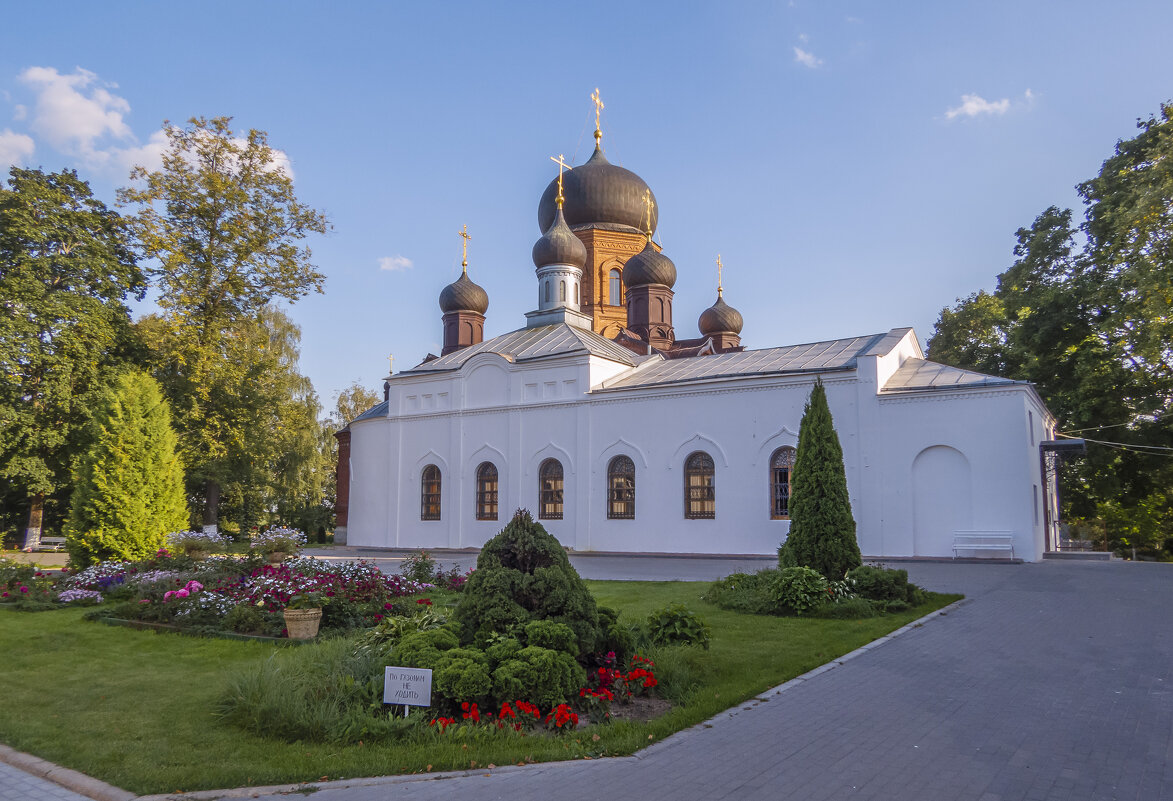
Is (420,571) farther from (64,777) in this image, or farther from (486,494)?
(486,494)

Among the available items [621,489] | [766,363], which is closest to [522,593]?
[621,489]

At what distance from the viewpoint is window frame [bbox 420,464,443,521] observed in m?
28.5

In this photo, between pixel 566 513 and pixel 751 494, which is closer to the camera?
pixel 751 494

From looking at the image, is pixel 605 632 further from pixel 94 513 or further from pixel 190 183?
pixel 190 183

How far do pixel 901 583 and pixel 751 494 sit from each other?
10.4 metres

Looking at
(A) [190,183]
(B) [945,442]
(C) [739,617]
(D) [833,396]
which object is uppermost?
(A) [190,183]

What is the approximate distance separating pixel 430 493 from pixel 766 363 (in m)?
13.2

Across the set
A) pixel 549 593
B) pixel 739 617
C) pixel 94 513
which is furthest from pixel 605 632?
pixel 94 513

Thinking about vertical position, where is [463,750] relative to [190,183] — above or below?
below

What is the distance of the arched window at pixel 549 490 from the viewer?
25625mm

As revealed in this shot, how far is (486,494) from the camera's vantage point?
27344 millimetres

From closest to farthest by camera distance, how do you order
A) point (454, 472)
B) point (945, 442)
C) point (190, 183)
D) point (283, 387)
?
point (945, 442), point (190, 183), point (454, 472), point (283, 387)

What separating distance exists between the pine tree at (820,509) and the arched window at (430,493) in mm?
18025

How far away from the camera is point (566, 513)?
25125 millimetres
